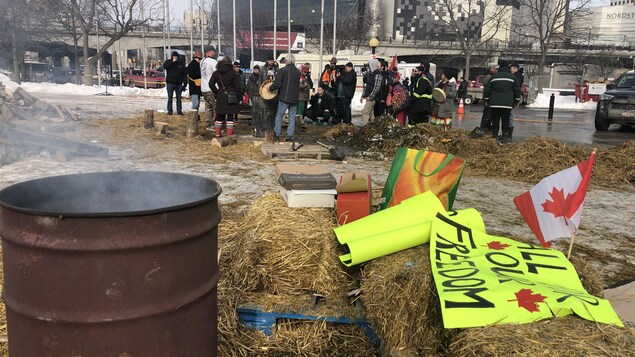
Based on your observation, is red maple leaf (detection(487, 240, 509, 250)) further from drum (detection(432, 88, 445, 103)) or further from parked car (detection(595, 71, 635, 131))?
parked car (detection(595, 71, 635, 131))

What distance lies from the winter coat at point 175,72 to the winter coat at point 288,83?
4575 mm

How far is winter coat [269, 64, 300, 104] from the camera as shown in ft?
34.5

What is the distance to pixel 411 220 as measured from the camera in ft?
11.7

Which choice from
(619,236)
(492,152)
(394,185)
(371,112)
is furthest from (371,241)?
(371,112)

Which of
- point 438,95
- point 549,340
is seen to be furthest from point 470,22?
point 549,340

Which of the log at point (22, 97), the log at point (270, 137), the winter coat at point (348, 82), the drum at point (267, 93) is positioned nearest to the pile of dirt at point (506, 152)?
the log at point (270, 137)

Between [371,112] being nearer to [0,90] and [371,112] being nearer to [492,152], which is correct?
[492,152]

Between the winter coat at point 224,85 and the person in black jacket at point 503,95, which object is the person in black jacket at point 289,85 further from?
the person in black jacket at point 503,95

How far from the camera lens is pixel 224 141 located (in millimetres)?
10359

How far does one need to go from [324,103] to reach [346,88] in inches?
71.6

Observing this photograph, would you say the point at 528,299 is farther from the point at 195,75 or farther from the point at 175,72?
the point at 175,72

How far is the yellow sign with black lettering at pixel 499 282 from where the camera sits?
2.35 meters

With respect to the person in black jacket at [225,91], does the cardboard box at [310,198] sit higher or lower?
lower

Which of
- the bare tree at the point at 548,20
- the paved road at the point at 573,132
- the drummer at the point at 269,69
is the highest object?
the bare tree at the point at 548,20
